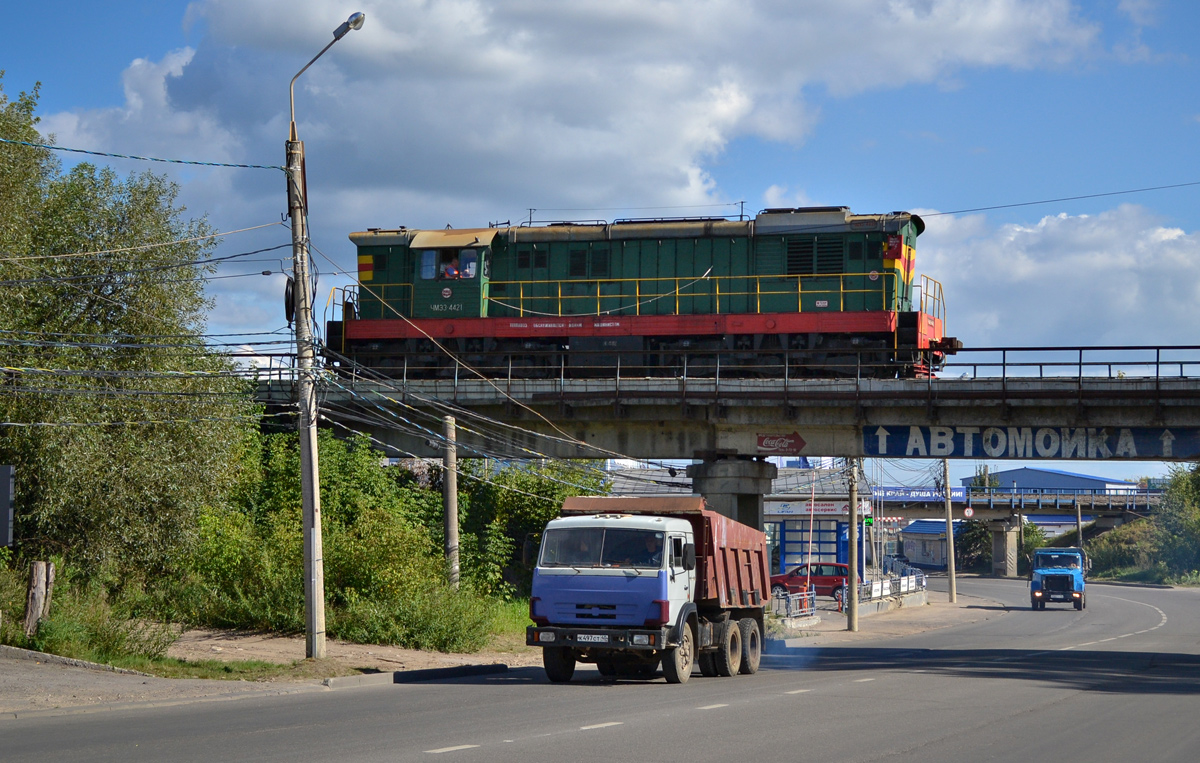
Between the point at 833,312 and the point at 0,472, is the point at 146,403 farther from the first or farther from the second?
the point at 833,312

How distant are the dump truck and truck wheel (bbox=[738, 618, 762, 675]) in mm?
1143

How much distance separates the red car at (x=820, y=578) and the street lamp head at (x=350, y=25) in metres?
33.0

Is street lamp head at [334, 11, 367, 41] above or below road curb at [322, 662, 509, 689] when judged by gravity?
above

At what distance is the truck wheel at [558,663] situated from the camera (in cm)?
1662

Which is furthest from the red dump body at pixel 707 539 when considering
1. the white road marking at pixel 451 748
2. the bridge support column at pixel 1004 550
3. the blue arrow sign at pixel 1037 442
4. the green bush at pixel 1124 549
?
the green bush at pixel 1124 549

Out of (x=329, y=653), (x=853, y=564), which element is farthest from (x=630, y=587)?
(x=853, y=564)

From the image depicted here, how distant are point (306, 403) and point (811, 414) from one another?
48.5ft

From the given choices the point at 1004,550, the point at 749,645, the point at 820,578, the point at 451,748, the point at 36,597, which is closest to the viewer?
the point at 451,748

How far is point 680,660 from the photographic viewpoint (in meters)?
16.5

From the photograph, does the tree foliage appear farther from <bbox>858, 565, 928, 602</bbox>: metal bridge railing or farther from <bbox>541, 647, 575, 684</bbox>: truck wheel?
<bbox>541, 647, 575, 684</bbox>: truck wheel

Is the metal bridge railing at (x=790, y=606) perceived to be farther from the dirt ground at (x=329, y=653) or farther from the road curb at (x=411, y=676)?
the road curb at (x=411, y=676)

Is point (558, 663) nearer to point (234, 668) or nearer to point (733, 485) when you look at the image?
point (234, 668)

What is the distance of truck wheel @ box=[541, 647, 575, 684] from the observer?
16625 mm

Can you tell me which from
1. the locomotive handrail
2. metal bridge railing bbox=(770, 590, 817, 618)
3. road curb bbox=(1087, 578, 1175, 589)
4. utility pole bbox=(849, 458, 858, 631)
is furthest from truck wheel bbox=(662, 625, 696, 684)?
road curb bbox=(1087, 578, 1175, 589)
